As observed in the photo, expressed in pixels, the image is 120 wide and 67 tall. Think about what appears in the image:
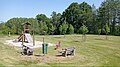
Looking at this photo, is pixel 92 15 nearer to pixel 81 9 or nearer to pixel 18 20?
pixel 81 9

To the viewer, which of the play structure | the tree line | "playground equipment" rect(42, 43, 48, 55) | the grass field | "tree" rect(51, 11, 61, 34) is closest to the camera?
the grass field

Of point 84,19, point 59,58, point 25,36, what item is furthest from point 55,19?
point 59,58

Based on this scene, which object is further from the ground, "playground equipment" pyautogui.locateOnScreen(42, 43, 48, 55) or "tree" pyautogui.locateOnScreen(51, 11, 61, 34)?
"tree" pyautogui.locateOnScreen(51, 11, 61, 34)

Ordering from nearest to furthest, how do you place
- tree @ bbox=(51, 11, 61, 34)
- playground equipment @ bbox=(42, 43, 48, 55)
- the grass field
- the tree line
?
the grass field → playground equipment @ bbox=(42, 43, 48, 55) → the tree line → tree @ bbox=(51, 11, 61, 34)

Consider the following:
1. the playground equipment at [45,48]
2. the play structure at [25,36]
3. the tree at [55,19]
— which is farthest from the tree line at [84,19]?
the playground equipment at [45,48]

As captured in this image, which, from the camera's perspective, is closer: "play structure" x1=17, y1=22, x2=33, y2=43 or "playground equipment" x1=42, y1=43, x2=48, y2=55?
"playground equipment" x1=42, y1=43, x2=48, y2=55

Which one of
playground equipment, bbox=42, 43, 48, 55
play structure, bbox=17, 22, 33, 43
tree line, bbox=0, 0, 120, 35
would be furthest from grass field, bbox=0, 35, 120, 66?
tree line, bbox=0, 0, 120, 35

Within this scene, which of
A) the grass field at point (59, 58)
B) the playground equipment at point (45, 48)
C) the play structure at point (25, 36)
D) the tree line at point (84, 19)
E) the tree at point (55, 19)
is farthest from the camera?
the tree at point (55, 19)

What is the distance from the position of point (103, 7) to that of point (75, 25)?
12222 millimetres

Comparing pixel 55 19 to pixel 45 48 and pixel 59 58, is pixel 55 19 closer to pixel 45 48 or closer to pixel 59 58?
pixel 45 48

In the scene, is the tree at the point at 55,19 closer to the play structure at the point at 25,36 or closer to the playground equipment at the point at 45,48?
the play structure at the point at 25,36

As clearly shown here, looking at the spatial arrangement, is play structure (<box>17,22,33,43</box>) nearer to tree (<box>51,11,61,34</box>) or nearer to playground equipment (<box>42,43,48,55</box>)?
playground equipment (<box>42,43,48,55</box>)

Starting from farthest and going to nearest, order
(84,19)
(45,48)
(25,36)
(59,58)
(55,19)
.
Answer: (55,19) → (84,19) → (25,36) → (45,48) → (59,58)

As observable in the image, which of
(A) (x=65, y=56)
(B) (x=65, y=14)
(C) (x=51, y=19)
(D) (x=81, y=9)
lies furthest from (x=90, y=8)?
(A) (x=65, y=56)
